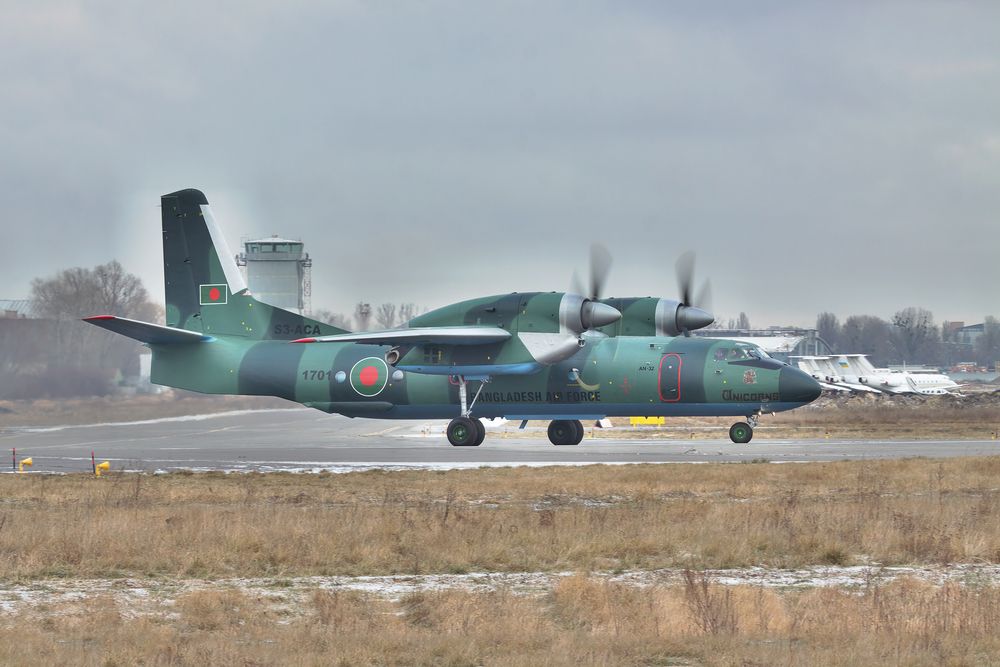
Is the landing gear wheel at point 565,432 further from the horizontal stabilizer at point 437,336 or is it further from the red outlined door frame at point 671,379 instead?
the horizontal stabilizer at point 437,336

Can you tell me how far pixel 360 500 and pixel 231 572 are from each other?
8269 millimetres

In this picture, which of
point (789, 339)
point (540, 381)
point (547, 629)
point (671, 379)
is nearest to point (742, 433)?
point (671, 379)

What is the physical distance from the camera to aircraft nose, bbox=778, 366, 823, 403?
3509 cm

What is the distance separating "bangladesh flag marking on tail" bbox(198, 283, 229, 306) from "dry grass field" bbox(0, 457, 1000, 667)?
13472mm

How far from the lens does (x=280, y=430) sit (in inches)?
2048

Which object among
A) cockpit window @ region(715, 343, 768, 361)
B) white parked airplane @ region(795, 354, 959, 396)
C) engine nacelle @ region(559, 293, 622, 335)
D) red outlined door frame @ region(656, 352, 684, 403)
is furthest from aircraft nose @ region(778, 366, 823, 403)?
white parked airplane @ region(795, 354, 959, 396)

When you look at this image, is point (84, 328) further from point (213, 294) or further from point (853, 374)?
point (853, 374)

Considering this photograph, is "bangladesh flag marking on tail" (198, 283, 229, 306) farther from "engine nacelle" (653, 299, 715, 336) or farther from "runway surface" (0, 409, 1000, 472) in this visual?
"engine nacelle" (653, 299, 715, 336)

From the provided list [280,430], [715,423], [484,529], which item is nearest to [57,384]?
[280,430]

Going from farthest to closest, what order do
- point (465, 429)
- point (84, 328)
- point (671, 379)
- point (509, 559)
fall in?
point (84, 328)
point (465, 429)
point (671, 379)
point (509, 559)

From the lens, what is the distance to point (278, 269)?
99.8 meters

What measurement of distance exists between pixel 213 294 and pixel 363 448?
7.74 m

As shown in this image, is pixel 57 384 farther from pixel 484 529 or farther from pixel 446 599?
pixel 446 599

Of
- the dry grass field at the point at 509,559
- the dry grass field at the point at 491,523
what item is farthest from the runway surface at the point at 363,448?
the dry grass field at the point at 491,523
